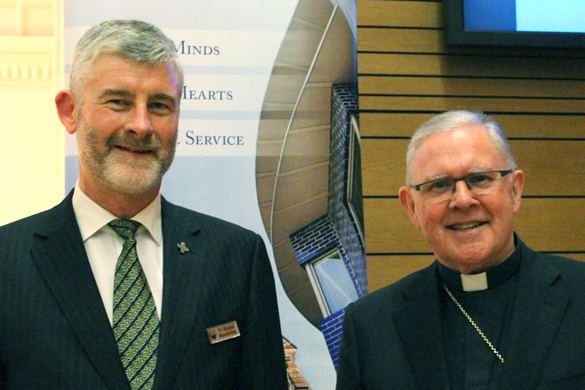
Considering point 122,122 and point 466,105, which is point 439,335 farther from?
point 466,105

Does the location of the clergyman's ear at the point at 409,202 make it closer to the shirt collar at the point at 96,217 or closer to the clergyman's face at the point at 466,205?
the clergyman's face at the point at 466,205

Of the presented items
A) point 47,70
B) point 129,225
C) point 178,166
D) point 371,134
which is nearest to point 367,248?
point 371,134

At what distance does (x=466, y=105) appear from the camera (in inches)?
145

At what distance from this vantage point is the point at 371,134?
3.59 metres

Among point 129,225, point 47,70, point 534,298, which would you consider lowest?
point 534,298

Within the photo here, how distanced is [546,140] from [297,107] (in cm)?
121

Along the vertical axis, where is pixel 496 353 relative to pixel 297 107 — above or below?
below

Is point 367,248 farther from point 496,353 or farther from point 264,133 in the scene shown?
point 496,353

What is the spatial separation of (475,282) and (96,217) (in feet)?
3.31

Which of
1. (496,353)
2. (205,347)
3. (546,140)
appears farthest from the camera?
(546,140)

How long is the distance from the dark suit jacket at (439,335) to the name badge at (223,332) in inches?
14.7

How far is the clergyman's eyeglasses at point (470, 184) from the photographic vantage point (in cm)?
200

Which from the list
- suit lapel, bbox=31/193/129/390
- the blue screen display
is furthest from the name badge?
the blue screen display

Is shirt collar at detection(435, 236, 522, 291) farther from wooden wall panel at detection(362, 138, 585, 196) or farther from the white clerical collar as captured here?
wooden wall panel at detection(362, 138, 585, 196)
